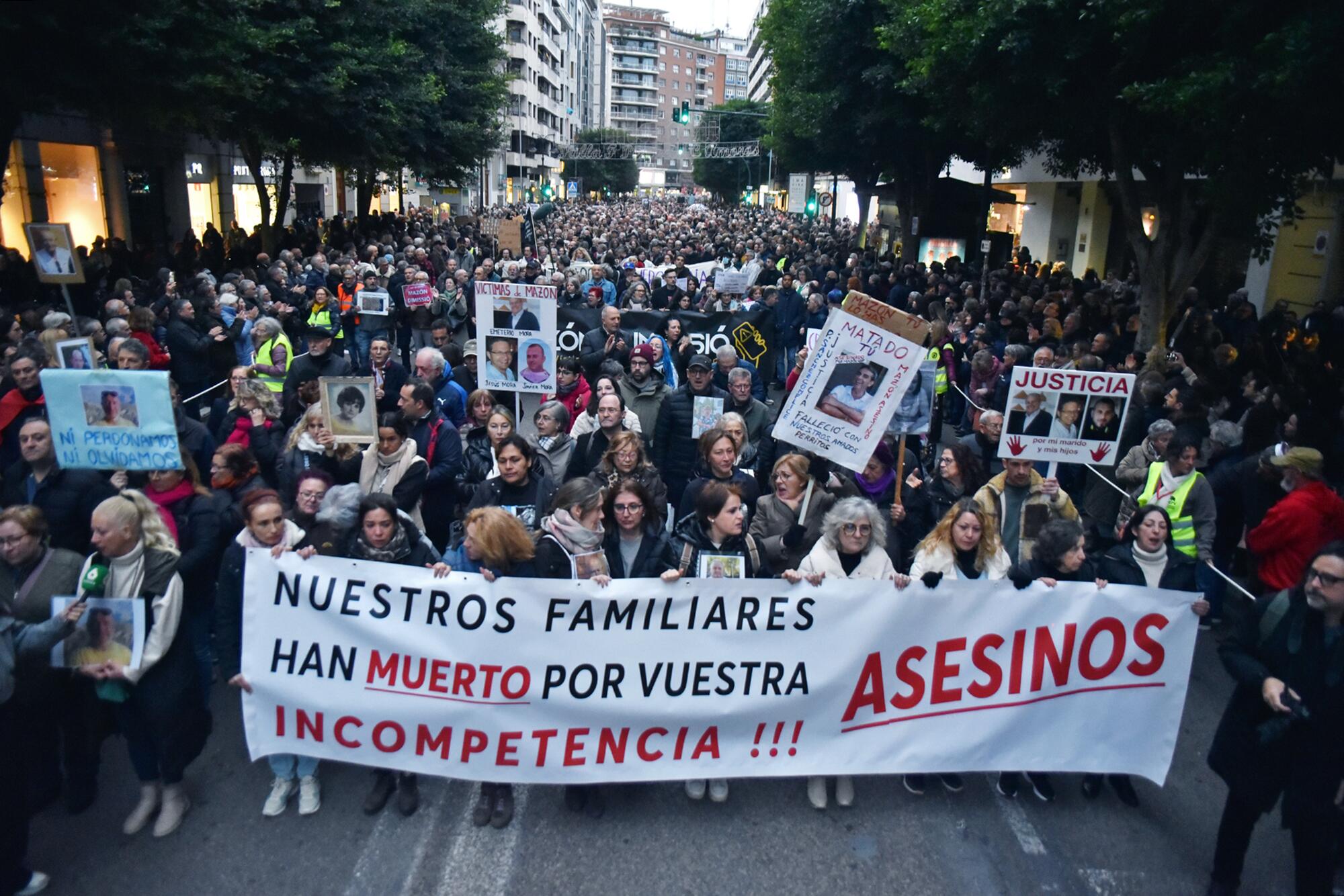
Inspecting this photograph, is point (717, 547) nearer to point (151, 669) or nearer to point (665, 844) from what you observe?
point (665, 844)

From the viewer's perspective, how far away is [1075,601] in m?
4.72

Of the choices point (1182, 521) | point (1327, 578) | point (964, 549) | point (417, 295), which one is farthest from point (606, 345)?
point (1327, 578)

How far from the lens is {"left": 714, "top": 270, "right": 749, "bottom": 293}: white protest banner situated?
52.8 ft

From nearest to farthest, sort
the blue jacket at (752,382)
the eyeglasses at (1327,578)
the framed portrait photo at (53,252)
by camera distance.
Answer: the eyeglasses at (1327,578)
the blue jacket at (752,382)
the framed portrait photo at (53,252)

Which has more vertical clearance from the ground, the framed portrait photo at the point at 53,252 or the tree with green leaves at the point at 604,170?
the tree with green leaves at the point at 604,170

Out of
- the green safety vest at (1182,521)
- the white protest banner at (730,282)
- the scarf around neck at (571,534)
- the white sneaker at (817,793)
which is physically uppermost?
the white protest banner at (730,282)

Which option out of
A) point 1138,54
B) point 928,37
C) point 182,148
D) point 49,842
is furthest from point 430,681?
point 182,148

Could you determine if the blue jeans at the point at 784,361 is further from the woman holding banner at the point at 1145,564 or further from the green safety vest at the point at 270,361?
the woman holding banner at the point at 1145,564

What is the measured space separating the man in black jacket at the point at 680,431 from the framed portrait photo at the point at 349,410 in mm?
2184

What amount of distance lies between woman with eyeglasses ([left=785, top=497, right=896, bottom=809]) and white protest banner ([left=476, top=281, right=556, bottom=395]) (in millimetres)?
3806

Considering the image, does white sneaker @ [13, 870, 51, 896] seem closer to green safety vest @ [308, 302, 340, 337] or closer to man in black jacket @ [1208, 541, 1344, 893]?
man in black jacket @ [1208, 541, 1344, 893]

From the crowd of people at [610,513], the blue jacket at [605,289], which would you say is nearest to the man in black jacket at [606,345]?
the crowd of people at [610,513]

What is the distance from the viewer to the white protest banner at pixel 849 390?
5.61m

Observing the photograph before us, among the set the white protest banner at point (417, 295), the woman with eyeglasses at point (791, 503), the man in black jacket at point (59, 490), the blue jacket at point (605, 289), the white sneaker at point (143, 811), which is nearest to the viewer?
the white sneaker at point (143, 811)
